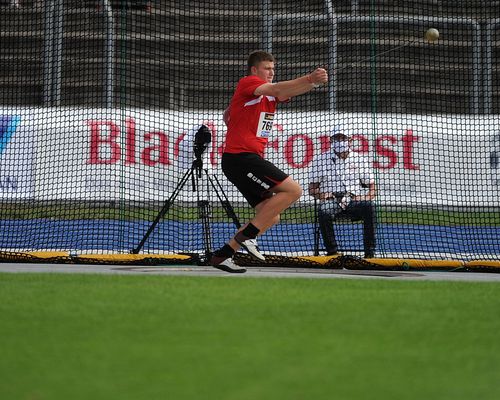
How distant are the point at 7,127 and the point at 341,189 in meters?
7.68

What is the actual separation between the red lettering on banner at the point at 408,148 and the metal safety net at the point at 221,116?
48 mm

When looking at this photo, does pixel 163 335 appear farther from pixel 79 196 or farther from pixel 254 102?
pixel 79 196

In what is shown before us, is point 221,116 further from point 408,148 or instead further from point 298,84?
point 298,84

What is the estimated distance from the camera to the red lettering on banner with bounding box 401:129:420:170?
16484 mm

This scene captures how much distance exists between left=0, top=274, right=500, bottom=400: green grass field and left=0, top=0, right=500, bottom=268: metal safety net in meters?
6.41

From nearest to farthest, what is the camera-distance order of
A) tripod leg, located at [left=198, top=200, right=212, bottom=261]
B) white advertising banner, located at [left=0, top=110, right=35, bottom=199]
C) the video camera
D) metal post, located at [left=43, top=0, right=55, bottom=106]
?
the video camera < tripod leg, located at [left=198, top=200, right=212, bottom=261] < metal post, located at [left=43, top=0, right=55, bottom=106] < white advertising banner, located at [left=0, top=110, right=35, bottom=199]

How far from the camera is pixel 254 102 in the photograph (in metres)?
8.20

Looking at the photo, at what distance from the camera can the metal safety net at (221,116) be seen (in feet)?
48.1

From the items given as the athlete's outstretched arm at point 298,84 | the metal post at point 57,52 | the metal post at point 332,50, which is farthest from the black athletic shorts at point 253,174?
the metal post at point 57,52

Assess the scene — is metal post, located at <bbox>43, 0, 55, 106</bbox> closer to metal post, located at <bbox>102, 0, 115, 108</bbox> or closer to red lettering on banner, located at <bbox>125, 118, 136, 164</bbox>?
metal post, located at <bbox>102, 0, 115, 108</bbox>

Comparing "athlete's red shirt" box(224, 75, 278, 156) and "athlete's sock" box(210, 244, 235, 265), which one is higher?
"athlete's red shirt" box(224, 75, 278, 156)

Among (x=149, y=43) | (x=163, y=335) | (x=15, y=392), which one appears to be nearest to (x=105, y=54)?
(x=149, y=43)

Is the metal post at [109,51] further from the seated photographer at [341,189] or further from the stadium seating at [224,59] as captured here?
the seated photographer at [341,189]

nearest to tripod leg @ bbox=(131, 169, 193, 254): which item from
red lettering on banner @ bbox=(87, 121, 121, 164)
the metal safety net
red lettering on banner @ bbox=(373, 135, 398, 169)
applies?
the metal safety net
